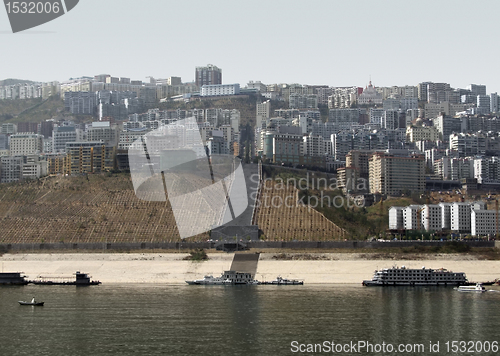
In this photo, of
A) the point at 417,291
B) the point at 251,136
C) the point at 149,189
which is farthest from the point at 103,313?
the point at 251,136

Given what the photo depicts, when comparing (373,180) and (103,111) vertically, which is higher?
(103,111)

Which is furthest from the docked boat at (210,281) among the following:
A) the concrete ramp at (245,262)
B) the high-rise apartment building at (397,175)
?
the high-rise apartment building at (397,175)

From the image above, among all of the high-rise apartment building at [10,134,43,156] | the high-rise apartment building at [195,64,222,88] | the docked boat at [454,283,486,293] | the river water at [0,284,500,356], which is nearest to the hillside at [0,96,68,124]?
the high-rise apartment building at [195,64,222,88]

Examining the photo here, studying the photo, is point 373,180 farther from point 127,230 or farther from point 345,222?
point 127,230

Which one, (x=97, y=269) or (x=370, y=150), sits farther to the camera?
(x=370, y=150)

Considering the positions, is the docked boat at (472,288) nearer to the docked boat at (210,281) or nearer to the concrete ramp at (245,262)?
the concrete ramp at (245,262)

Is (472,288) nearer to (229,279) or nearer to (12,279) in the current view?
(229,279)
